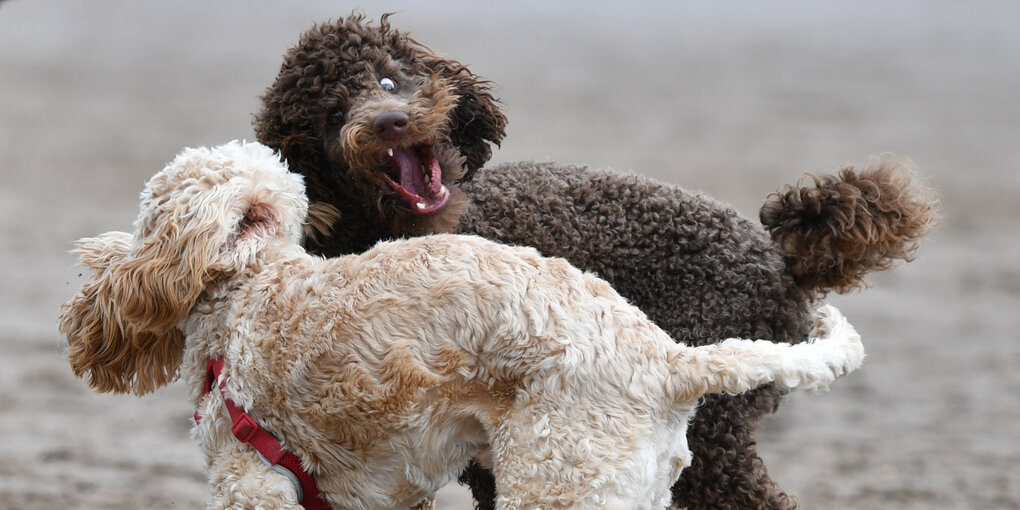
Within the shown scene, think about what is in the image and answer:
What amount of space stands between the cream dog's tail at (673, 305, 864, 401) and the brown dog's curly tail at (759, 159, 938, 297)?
895mm

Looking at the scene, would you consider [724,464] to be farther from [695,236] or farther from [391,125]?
[391,125]

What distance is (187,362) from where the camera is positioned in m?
3.32

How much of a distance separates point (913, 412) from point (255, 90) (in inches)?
479

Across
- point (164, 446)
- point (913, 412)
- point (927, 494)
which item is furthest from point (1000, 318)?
point (164, 446)

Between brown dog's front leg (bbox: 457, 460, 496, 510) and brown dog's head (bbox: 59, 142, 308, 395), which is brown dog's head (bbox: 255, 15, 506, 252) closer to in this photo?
brown dog's head (bbox: 59, 142, 308, 395)

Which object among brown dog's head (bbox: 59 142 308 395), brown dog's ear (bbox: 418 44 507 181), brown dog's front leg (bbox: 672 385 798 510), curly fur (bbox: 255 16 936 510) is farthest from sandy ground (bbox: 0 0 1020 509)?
brown dog's head (bbox: 59 142 308 395)

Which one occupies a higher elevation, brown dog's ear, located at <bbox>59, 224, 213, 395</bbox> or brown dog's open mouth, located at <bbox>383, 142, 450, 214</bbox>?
brown dog's open mouth, located at <bbox>383, 142, 450, 214</bbox>

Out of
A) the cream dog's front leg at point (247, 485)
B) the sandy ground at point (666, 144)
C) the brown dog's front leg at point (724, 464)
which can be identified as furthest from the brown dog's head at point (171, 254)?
the sandy ground at point (666, 144)

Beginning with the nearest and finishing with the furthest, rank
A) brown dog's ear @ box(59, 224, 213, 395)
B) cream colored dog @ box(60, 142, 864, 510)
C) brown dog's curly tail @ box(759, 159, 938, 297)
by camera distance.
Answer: cream colored dog @ box(60, 142, 864, 510)
brown dog's ear @ box(59, 224, 213, 395)
brown dog's curly tail @ box(759, 159, 938, 297)

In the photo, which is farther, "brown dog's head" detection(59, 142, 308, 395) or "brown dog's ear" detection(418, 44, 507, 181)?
"brown dog's ear" detection(418, 44, 507, 181)

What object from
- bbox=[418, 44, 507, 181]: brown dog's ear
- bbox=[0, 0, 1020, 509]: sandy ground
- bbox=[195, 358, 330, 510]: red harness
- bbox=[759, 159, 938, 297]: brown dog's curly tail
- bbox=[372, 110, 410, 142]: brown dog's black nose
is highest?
bbox=[0, 0, 1020, 509]: sandy ground

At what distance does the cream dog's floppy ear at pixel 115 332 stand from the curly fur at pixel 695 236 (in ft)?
1.87

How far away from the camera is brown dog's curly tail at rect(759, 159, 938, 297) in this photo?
3.76 metres

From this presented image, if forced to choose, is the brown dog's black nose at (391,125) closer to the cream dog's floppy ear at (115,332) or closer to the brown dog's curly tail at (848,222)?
the cream dog's floppy ear at (115,332)
